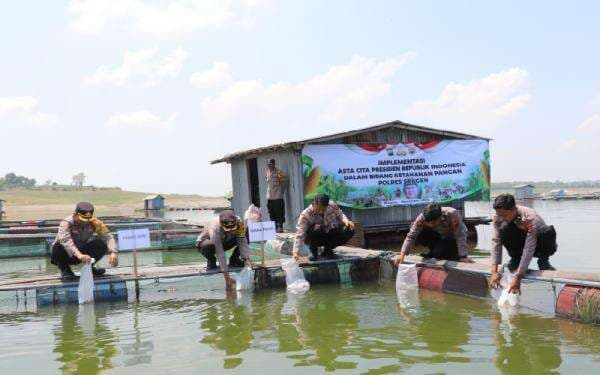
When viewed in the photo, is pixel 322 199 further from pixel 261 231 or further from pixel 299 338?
pixel 299 338

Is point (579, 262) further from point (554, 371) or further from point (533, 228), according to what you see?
point (554, 371)

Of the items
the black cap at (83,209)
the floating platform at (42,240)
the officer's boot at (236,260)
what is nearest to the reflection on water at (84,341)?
the black cap at (83,209)

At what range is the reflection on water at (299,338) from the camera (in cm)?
482

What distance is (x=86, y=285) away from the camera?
25.3 ft

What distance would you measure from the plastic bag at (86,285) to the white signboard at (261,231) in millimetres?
2257

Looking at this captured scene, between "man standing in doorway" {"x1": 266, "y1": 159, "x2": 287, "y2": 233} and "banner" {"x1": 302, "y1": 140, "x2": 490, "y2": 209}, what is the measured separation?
2.22 ft

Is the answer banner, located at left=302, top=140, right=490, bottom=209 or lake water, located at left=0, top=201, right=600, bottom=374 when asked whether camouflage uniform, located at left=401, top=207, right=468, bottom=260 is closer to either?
lake water, located at left=0, top=201, right=600, bottom=374

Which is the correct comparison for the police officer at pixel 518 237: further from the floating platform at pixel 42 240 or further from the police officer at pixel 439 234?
the floating platform at pixel 42 240

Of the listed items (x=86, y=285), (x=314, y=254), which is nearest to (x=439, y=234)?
(x=314, y=254)

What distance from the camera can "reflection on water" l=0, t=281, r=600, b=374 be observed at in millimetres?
4824

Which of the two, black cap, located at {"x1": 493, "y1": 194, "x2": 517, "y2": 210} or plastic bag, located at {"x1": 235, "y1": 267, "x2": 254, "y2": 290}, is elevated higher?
black cap, located at {"x1": 493, "y1": 194, "x2": 517, "y2": 210}

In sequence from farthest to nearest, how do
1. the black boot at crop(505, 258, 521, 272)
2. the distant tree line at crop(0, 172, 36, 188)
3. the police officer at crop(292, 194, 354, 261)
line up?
the distant tree line at crop(0, 172, 36, 188) < the police officer at crop(292, 194, 354, 261) < the black boot at crop(505, 258, 521, 272)

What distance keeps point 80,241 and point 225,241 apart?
1.92m

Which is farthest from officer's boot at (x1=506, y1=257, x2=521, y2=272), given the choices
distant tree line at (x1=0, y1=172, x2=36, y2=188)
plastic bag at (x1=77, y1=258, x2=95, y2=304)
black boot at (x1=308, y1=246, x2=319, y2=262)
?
distant tree line at (x1=0, y1=172, x2=36, y2=188)
